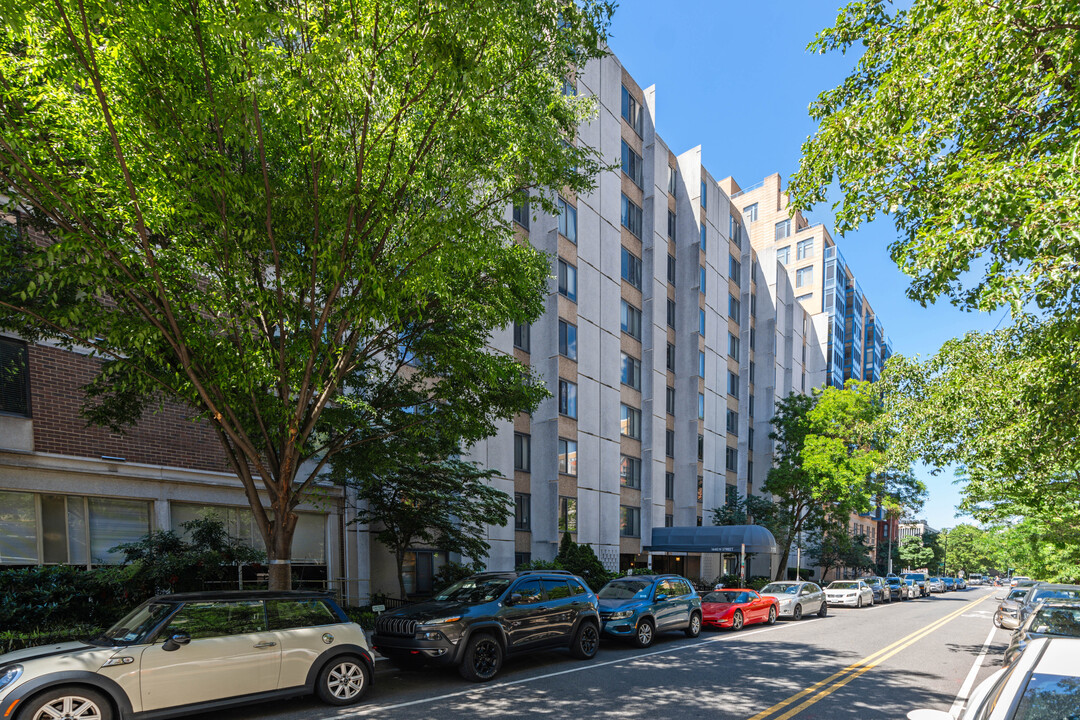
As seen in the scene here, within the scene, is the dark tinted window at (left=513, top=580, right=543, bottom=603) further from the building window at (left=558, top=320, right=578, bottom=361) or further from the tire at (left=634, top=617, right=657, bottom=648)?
the building window at (left=558, top=320, right=578, bottom=361)

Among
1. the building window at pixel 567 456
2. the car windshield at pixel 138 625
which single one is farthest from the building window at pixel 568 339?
the car windshield at pixel 138 625

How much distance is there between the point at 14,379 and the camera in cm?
1248

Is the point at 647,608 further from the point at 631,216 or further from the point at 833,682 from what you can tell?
the point at 631,216

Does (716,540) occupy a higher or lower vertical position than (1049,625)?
lower

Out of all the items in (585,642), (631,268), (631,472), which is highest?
(631,268)

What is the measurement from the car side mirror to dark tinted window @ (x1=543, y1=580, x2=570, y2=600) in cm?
639

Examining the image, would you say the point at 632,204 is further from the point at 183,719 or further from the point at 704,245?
the point at 183,719

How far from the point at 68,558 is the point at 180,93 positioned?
10614 millimetres

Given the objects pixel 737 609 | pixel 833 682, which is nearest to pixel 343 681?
pixel 833 682

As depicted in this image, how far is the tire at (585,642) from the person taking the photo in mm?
12398

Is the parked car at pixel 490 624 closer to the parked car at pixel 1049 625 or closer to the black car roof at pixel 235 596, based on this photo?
the black car roof at pixel 235 596

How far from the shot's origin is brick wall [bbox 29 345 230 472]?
42.0 ft

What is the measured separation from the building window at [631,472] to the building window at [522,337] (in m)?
9.17

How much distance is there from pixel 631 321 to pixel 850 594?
54.7 ft
